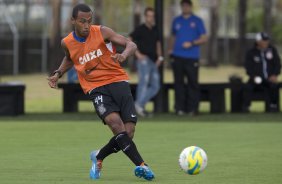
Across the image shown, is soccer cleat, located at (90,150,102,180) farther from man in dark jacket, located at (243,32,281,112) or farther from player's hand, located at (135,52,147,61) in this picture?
man in dark jacket, located at (243,32,281,112)

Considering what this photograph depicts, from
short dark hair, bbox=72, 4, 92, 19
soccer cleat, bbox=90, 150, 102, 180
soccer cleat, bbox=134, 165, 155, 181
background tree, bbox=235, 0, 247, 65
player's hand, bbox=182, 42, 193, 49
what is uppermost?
short dark hair, bbox=72, 4, 92, 19

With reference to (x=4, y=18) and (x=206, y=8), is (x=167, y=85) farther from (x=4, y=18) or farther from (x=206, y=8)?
(x=206, y=8)

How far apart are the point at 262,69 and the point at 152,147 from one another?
Answer: 8.13m

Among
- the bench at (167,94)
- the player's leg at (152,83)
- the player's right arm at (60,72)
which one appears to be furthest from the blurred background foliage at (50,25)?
the player's right arm at (60,72)

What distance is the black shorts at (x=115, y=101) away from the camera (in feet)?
35.9

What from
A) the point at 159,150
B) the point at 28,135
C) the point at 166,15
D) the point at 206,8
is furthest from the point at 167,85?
the point at 206,8

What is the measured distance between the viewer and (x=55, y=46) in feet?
147

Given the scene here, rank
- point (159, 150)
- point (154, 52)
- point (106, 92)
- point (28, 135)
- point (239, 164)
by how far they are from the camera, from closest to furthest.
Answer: point (106, 92), point (239, 164), point (159, 150), point (28, 135), point (154, 52)

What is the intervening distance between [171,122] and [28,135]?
378 cm

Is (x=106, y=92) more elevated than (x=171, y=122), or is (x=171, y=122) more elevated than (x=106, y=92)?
(x=106, y=92)

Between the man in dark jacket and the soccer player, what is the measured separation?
1171cm

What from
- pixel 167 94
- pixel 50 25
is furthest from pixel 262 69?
pixel 50 25

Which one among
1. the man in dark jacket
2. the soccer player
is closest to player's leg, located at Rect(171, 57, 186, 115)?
the man in dark jacket

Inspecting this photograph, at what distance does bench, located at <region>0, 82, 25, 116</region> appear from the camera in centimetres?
2172
